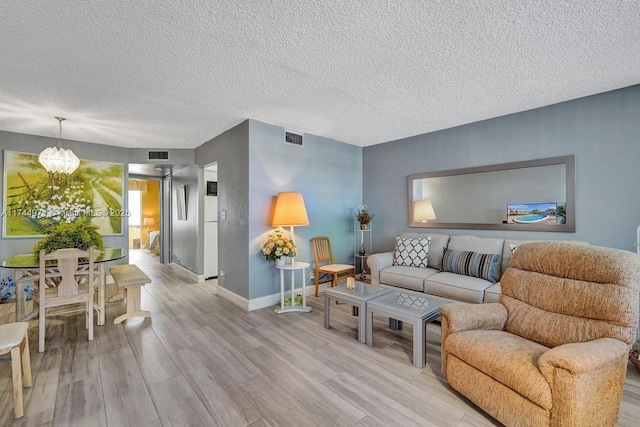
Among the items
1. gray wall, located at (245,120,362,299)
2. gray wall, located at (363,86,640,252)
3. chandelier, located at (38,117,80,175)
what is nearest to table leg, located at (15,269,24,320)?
chandelier, located at (38,117,80,175)

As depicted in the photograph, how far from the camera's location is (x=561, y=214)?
3.26 m

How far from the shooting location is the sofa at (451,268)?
3121 mm

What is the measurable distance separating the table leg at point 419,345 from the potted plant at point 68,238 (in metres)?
3.49

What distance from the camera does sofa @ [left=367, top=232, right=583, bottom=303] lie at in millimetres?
3121

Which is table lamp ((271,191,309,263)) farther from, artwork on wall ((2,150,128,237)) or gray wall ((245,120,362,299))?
artwork on wall ((2,150,128,237))

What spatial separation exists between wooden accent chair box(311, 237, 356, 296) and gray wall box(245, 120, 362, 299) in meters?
0.12

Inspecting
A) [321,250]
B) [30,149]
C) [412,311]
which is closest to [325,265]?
[321,250]

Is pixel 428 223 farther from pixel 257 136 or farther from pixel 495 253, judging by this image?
pixel 257 136

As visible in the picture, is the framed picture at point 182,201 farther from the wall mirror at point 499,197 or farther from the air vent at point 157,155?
the wall mirror at point 499,197

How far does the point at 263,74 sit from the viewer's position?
2.54 m

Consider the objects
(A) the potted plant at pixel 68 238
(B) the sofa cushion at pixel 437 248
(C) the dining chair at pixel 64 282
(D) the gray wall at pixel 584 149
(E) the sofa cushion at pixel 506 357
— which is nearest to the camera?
(E) the sofa cushion at pixel 506 357

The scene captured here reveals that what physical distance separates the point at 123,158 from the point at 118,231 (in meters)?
1.34

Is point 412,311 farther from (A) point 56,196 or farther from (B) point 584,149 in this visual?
(A) point 56,196

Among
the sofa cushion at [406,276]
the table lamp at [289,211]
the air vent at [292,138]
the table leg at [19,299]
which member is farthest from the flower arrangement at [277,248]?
the table leg at [19,299]
